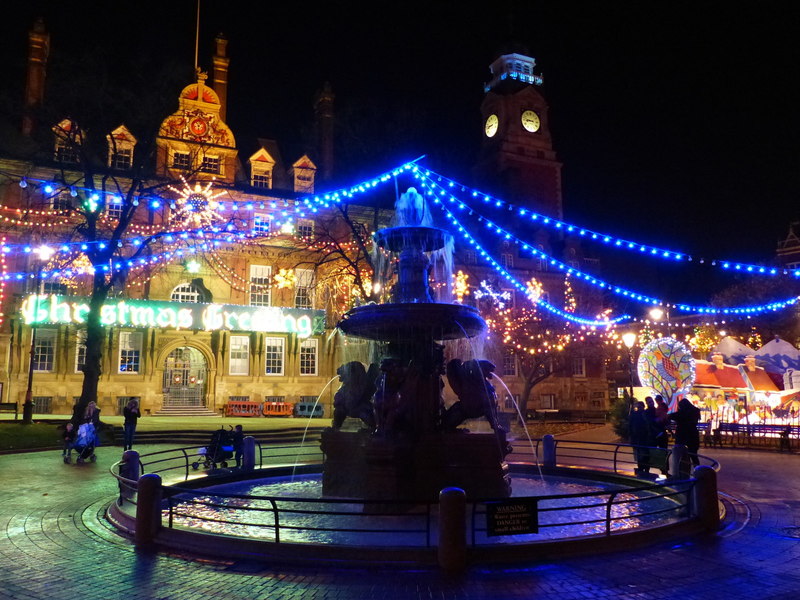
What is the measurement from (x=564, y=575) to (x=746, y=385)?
27038 mm

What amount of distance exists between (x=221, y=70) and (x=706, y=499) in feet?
128

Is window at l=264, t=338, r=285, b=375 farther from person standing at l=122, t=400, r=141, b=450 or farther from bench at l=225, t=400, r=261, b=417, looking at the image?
person standing at l=122, t=400, r=141, b=450

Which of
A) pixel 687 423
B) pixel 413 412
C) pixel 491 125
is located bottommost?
pixel 687 423

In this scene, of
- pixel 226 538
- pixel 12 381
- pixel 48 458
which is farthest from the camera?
pixel 12 381

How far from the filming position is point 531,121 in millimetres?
52719

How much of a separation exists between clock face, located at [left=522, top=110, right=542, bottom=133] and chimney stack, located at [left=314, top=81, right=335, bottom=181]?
59.5 feet

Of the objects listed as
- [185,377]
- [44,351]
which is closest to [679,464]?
[185,377]

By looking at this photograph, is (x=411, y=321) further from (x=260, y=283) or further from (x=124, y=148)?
(x=124, y=148)

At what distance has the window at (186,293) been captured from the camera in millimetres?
36938

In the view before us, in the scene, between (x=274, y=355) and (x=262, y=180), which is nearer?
(x=274, y=355)

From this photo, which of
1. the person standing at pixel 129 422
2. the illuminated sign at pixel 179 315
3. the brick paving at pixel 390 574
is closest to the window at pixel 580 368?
the illuminated sign at pixel 179 315

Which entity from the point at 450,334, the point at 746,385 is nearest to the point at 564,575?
the point at 450,334

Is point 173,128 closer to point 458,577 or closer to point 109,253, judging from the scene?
point 109,253

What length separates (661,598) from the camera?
250 inches
